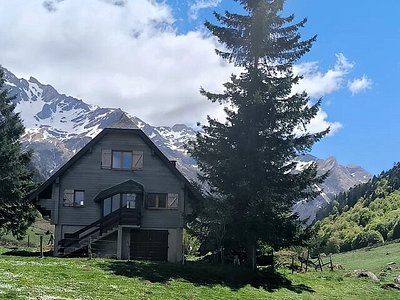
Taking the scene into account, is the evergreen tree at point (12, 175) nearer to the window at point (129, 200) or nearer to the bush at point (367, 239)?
the window at point (129, 200)

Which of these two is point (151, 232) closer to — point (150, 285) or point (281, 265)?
point (281, 265)

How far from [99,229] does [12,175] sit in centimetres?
1175

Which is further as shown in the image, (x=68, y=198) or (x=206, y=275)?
(x=68, y=198)

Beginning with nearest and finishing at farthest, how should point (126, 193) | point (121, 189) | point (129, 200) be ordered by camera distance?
point (121, 189)
point (126, 193)
point (129, 200)

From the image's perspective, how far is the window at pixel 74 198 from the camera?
162 feet

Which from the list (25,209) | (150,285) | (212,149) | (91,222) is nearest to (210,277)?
(150,285)

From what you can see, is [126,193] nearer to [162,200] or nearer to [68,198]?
[162,200]

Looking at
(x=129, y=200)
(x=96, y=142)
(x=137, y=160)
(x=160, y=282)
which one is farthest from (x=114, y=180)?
(x=160, y=282)

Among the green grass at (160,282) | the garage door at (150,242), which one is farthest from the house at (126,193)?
the green grass at (160,282)

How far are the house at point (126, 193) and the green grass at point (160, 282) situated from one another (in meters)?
11.6

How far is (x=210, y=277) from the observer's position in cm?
3506

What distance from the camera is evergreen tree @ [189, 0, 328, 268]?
39.1m

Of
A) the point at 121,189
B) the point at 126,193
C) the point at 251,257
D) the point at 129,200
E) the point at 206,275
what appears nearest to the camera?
the point at 206,275

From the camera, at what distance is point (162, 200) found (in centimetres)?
4956
